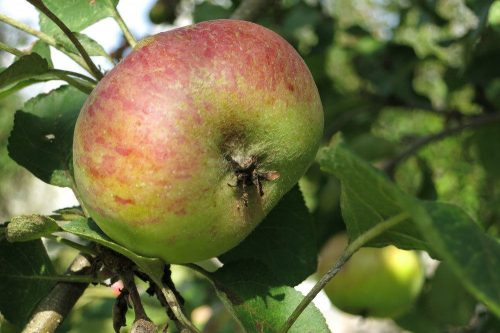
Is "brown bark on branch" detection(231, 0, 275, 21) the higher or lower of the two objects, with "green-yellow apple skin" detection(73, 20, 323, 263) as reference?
lower

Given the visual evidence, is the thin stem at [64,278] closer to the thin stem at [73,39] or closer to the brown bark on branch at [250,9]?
the thin stem at [73,39]

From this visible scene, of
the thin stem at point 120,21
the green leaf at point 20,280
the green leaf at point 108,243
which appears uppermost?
the thin stem at point 120,21

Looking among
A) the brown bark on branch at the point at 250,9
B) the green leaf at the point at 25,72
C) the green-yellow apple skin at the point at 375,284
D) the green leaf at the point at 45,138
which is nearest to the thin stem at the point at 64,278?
the green leaf at the point at 45,138

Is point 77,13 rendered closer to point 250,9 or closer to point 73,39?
point 73,39

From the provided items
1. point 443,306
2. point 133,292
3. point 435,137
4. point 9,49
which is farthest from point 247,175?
point 435,137

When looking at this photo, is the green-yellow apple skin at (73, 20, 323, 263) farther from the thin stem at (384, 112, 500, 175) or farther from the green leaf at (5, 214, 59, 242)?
the thin stem at (384, 112, 500, 175)

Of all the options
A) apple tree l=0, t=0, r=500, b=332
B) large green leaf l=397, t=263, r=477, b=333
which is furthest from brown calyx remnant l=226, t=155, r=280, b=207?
large green leaf l=397, t=263, r=477, b=333
